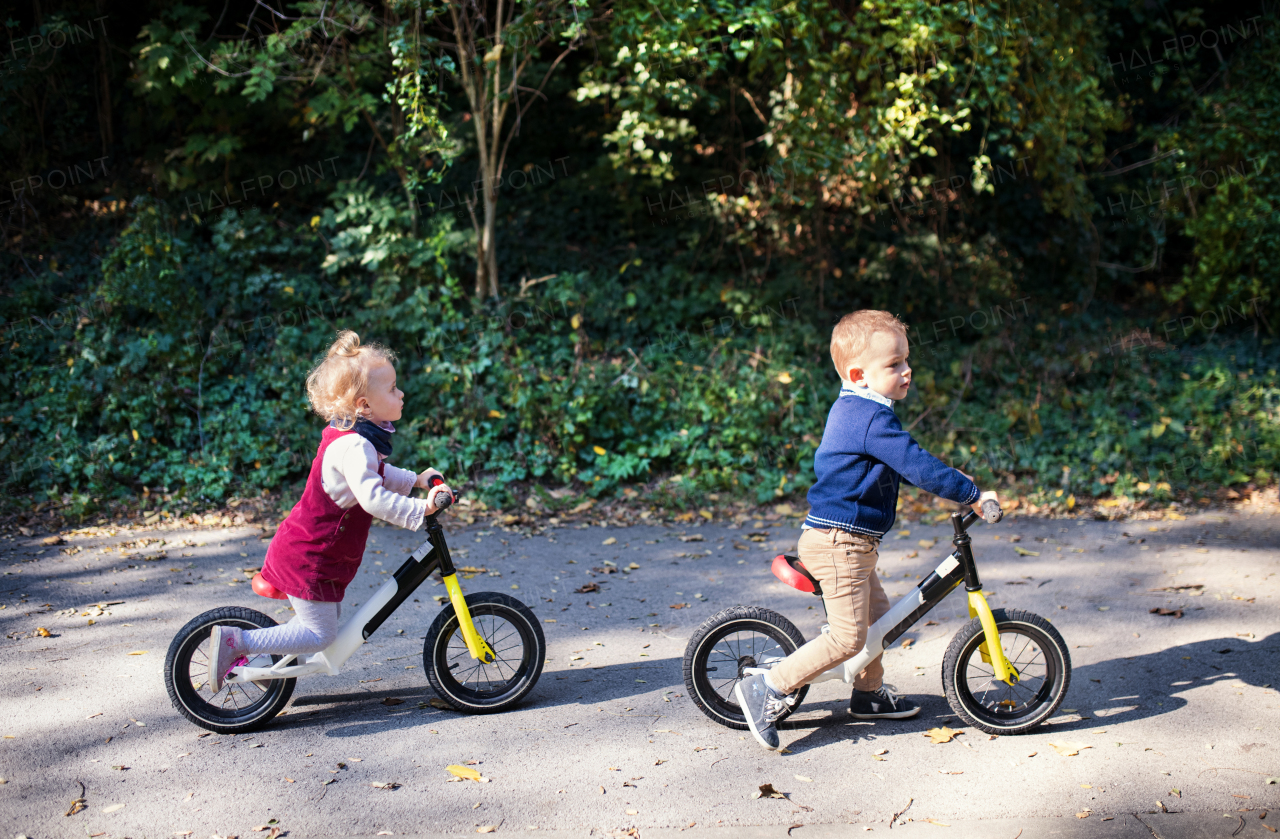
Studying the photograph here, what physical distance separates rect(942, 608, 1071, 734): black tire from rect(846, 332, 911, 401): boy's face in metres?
0.94

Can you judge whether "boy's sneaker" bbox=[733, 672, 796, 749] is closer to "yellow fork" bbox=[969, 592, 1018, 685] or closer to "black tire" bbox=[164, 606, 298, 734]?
"yellow fork" bbox=[969, 592, 1018, 685]

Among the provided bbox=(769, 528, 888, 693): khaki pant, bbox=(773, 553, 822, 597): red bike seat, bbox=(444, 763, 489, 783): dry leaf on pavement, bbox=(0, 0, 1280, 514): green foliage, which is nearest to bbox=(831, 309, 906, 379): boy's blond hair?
bbox=(769, 528, 888, 693): khaki pant

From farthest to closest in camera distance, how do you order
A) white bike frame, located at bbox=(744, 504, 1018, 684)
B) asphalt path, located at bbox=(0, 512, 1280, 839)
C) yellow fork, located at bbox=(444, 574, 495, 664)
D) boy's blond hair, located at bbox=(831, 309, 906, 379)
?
yellow fork, located at bbox=(444, 574, 495, 664) < white bike frame, located at bbox=(744, 504, 1018, 684) < boy's blond hair, located at bbox=(831, 309, 906, 379) < asphalt path, located at bbox=(0, 512, 1280, 839)

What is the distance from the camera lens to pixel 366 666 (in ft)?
13.5

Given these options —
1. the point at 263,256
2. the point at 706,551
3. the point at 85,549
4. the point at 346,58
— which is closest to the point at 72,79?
the point at 263,256

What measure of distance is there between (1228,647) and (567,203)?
761 cm

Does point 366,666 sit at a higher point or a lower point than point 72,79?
lower

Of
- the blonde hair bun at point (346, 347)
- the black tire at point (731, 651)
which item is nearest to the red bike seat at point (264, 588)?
the blonde hair bun at point (346, 347)

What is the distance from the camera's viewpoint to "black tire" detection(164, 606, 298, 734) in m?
3.37

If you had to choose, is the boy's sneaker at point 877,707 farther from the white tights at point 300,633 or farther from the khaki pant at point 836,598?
the white tights at point 300,633

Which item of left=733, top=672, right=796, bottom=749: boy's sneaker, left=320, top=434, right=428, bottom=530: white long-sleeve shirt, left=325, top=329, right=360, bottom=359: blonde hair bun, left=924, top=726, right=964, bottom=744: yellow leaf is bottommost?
left=924, top=726, right=964, bottom=744: yellow leaf

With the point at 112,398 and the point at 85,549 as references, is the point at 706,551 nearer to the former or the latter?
the point at 85,549

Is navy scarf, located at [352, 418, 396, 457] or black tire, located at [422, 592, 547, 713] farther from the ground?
navy scarf, located at [352, 418, 396, 457]

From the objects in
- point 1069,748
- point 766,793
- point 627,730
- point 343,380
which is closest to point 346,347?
point 343,380
